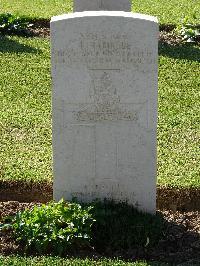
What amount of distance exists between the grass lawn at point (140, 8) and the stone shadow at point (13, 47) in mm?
1897

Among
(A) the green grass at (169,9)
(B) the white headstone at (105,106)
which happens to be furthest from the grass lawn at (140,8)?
(B) the white headstone at (105,106)

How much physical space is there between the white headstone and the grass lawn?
8470 mm

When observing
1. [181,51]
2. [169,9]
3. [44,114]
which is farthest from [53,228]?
[169,9]

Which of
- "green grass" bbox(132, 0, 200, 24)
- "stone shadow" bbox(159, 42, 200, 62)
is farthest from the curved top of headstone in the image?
"green grass" bbox(132, 0, 200, 24)

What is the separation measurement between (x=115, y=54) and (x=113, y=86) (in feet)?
0.93

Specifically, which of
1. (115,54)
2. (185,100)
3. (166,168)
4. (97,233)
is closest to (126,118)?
(115,54)

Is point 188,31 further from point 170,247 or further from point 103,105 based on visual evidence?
point 170,247

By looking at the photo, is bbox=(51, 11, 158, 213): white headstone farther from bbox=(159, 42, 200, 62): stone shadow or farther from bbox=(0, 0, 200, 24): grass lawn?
bbox=(0, 0, 200, 24): grass lawn

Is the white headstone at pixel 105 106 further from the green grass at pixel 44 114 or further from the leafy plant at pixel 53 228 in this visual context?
the green grass at pixel 44 114

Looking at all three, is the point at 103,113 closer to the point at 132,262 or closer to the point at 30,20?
the point at 132,262

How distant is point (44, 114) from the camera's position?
8.99 m

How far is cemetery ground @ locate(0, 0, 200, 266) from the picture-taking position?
5.82 m

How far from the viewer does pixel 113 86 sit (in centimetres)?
590

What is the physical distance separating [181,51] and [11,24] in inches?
136
